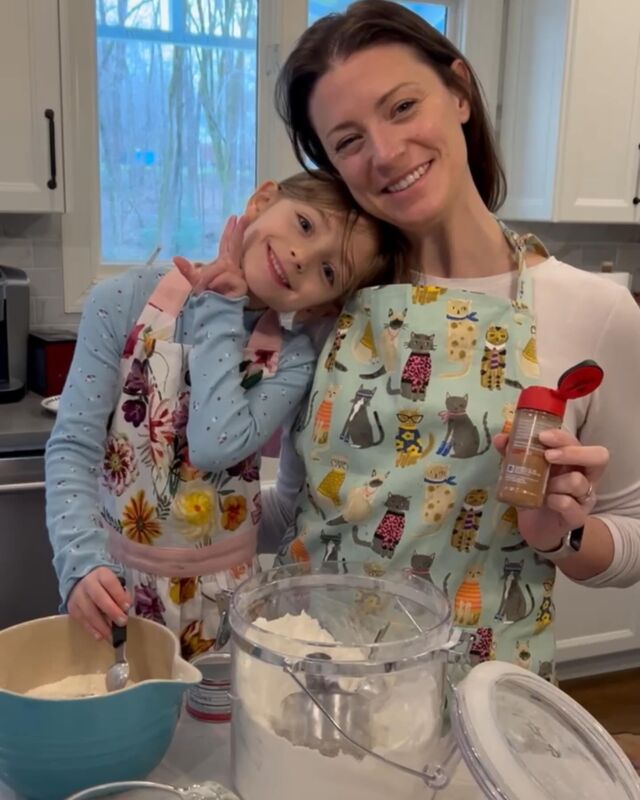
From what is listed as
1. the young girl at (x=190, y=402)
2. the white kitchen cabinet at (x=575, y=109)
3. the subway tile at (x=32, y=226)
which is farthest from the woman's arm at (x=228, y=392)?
the white kitchen cabinet at (x=575, y=109)

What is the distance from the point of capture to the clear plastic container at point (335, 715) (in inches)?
25.6

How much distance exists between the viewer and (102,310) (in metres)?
1.07

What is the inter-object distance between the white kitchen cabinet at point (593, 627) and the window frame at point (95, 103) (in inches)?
63.7

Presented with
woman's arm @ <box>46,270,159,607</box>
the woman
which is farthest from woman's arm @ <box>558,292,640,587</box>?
woman's arm @ <box>46,270,159,607</box>

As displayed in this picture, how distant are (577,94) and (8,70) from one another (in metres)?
1.61

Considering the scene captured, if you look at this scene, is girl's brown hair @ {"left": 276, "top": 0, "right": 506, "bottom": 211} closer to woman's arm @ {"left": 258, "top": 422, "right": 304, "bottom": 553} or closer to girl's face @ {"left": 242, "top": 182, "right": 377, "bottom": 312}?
girl's face @ {"left": 242, "top": 182, "right": 377, "bottom": 312}

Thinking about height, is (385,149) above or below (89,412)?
above

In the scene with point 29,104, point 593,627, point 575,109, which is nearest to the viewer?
point 29,104

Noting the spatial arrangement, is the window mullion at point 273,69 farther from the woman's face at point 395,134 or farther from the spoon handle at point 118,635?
the spoon handle at point 118,635

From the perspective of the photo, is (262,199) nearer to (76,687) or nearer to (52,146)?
(76,687)

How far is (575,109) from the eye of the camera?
257cm

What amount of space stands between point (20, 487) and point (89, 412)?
0.95m

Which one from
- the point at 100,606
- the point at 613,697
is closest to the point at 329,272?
the point at 100,606

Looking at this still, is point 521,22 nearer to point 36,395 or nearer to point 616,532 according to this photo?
point 36,395
